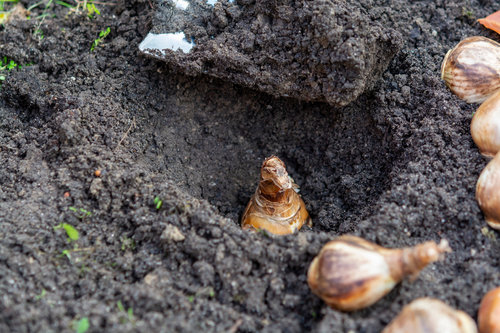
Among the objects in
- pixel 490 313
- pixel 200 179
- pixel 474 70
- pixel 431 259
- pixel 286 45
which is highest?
pixel 474 70

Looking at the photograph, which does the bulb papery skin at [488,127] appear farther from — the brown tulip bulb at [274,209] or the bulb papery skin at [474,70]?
the brown tulip bulb at [274,209]

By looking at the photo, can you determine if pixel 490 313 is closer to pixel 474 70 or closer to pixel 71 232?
pixel 474 70

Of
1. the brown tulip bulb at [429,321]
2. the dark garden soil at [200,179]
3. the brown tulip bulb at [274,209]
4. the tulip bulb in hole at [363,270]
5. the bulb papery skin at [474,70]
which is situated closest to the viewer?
the brown tulip bulb at [429,321]

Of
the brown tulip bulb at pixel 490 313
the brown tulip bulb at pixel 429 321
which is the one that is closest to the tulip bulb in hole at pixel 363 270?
the brown tulip bulb at pixel 429 321

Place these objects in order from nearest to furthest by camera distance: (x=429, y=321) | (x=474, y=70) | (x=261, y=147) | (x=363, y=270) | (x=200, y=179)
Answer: (x=429, y=321) → (x=363, y=270) → (x=474, y=70) → (x=200, y=179) → (x=261, y=147)

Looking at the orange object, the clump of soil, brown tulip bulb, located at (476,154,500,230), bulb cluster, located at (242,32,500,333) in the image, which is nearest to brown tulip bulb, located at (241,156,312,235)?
the clump of soil

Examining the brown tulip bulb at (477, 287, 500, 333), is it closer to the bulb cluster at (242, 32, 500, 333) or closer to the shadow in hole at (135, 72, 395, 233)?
the bulb cluster at (242, 32, 500, 333)

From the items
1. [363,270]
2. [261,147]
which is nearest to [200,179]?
[261,147]
